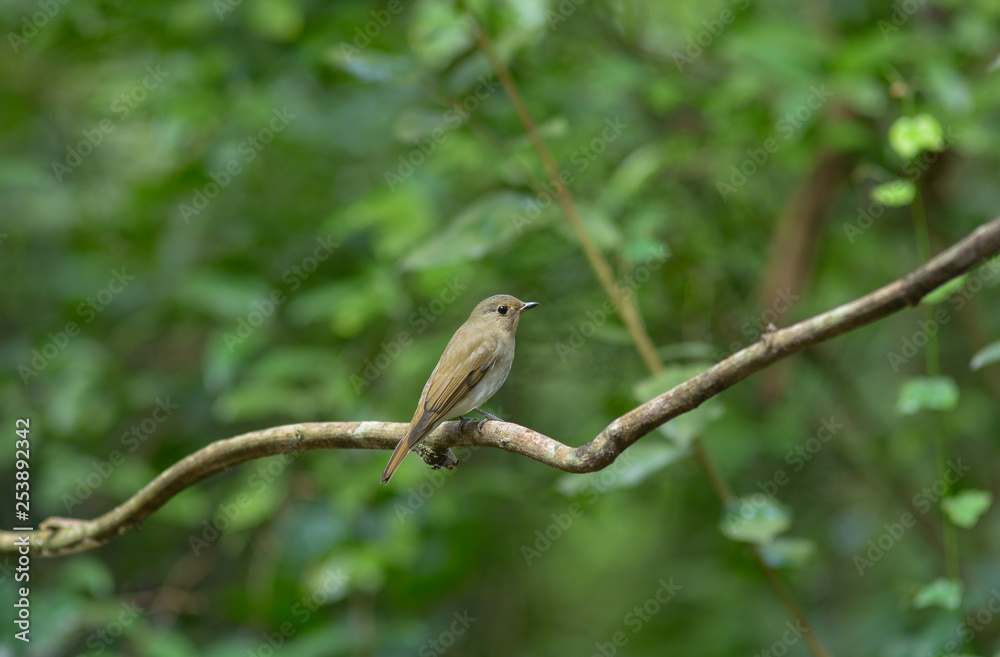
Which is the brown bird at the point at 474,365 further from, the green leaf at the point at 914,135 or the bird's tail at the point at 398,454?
the green leaf at the point at 914,135

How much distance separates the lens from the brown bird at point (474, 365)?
344 centimetres

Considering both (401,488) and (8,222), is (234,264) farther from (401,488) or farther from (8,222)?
(8,222)

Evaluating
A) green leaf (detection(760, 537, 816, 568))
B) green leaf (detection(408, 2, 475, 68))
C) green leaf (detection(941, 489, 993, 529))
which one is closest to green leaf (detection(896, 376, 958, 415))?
green leaf (detection(941, 489, 993, 529))

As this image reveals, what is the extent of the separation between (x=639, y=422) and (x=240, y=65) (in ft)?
12.6

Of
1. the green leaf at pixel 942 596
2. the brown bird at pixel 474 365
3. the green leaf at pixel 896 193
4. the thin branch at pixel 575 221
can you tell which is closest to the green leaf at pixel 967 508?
the green leaf at pixel 942 596

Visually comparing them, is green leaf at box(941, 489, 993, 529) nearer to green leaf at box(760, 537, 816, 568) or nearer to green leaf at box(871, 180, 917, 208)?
green leaf at box(760, 537, 816, 568)

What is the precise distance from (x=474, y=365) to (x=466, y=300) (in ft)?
5.55

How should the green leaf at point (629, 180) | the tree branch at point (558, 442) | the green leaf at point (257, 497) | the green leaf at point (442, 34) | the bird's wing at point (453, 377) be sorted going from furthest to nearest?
the green leaf at point (257, 497) < the green leaf at point (629, 180) < the green leaf at point (442, 34) < the bird's wing at point (453, 377) < the tree branch at point (558, 442)

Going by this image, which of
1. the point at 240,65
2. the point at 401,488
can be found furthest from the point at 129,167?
the point at 401,488

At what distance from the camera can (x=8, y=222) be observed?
5695mm

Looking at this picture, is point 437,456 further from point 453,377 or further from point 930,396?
point 930,396

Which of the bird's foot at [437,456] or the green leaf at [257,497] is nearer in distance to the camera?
the bird's foot at [437,456]

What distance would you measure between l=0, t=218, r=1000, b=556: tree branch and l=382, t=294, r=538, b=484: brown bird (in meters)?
0.37

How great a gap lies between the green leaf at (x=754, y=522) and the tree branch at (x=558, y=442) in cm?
100
